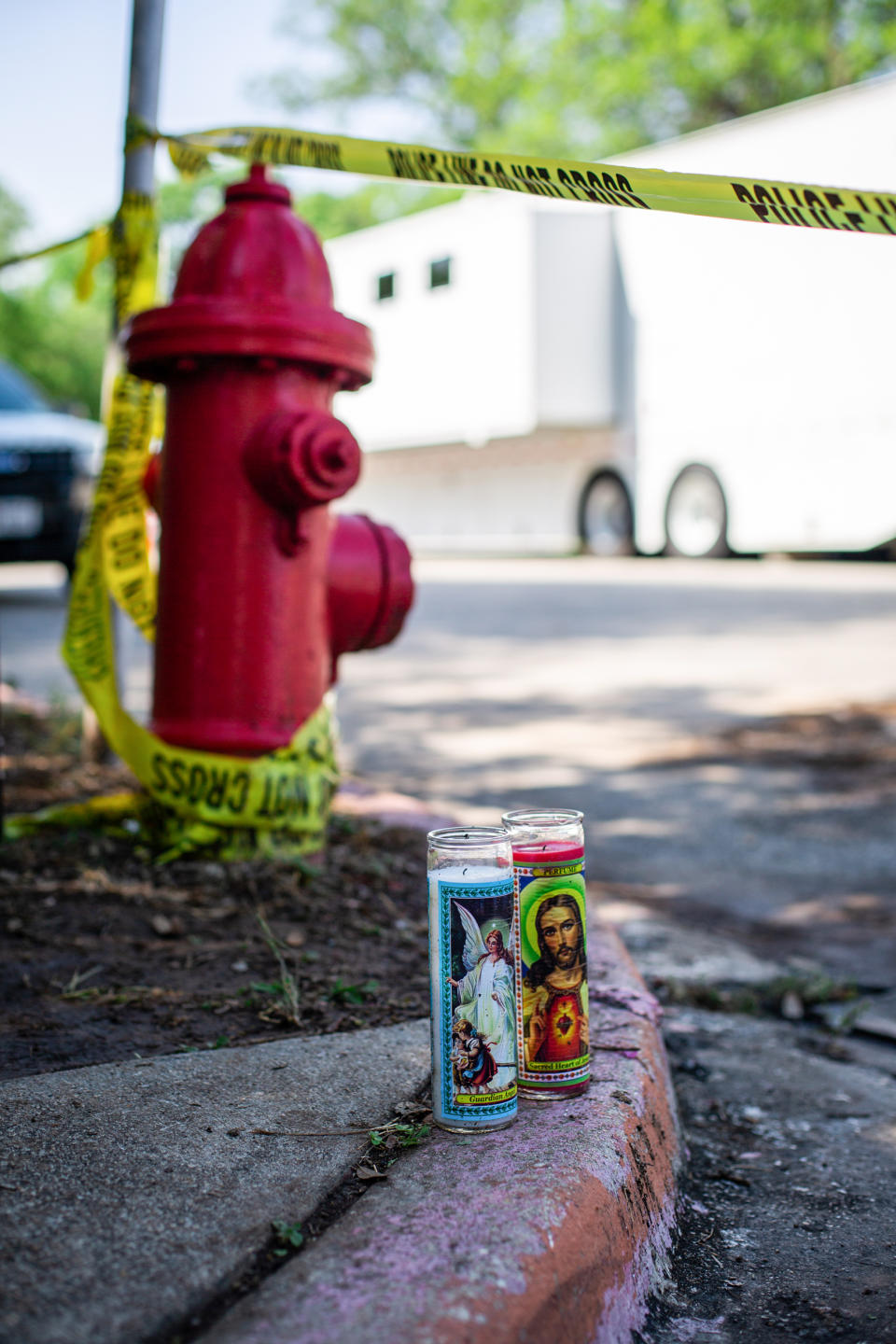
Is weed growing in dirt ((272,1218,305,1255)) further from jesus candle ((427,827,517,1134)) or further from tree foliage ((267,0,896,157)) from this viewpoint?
tree foliage ((267,0,896,157))

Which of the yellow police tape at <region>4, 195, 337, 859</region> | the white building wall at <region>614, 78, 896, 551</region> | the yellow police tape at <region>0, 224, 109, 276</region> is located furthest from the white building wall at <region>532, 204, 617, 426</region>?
the yellow police tape at <region>4, 195, 337, 859</region>

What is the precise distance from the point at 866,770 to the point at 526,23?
36.5 metres

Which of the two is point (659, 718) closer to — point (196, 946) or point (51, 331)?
point (196, 946)

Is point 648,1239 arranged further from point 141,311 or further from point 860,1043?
point 141,311

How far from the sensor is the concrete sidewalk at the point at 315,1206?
136cm

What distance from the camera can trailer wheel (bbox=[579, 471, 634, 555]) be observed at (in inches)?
575

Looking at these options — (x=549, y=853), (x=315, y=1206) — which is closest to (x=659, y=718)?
(x=549, y=853)

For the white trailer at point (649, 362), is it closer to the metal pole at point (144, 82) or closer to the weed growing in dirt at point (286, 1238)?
the metal pole at point (144, 82)

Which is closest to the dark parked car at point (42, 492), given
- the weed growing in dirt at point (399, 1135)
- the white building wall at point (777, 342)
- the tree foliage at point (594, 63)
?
the white building wall at point (777, 342)

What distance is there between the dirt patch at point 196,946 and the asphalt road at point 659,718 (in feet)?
3.97

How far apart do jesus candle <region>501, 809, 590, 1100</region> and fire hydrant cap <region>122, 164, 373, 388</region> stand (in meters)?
1.53

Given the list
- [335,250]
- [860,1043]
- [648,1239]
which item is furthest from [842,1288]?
[335,250]

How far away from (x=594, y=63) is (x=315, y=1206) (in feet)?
117

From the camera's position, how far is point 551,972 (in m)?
1.91
